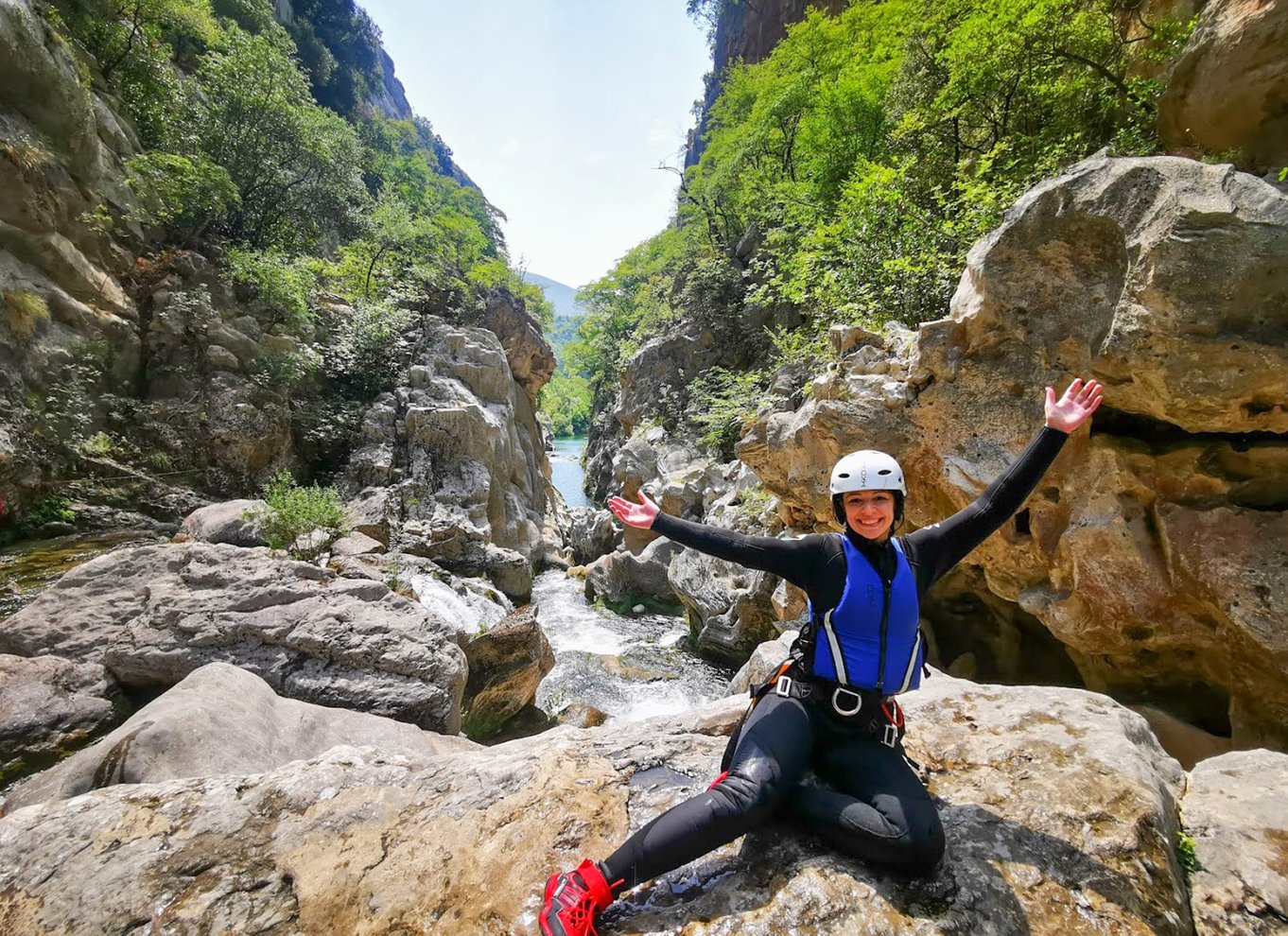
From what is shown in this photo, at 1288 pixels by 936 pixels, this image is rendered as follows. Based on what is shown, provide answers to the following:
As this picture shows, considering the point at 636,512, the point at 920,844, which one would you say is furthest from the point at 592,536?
the point at 920,844

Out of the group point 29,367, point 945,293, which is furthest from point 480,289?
point 945,293

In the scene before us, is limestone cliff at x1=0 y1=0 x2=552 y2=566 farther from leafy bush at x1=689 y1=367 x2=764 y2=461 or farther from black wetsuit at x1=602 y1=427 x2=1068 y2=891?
black wetsuit at x1=602 y1=427 x2=1068 y2=891

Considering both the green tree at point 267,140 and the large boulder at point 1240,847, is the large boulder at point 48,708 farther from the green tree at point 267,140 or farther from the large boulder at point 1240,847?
the green tree at point 267,140

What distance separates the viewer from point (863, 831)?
1.92 meters

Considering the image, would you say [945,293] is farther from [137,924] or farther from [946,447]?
[137,924]

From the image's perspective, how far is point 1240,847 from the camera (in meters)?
2.13

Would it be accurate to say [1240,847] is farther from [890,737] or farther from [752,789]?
[752,789]

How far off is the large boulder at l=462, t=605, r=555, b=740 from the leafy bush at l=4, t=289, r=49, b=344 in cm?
1079

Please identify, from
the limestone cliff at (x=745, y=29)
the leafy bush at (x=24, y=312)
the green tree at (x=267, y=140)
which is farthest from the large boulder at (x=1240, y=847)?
the limestone cliff at (x=745, y=29)

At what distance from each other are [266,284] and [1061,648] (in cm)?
1968

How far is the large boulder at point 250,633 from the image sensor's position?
17.4ft

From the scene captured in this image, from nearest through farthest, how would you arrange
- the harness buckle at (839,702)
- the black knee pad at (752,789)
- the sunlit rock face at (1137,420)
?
the black knee pad at (752,789) → the harness buckle at (839,702) → the sunlit rock face at (1137,420)

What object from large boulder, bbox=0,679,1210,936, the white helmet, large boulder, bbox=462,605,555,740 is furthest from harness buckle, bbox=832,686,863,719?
large boulder, bbox=462,605,555,740

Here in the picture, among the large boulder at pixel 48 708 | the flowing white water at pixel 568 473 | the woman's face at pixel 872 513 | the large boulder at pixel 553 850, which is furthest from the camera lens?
the flowing white water at pixel 568 473
